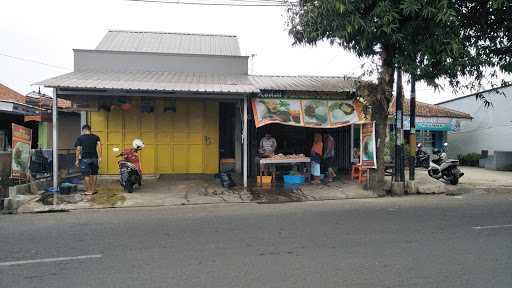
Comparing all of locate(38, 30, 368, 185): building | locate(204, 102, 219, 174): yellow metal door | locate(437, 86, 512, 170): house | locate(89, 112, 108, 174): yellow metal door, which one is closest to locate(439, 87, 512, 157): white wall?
locate(437, 86, 512, 170): house

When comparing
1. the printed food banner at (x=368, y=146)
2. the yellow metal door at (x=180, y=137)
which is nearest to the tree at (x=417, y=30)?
the printed food banner at (x=368, y=146)

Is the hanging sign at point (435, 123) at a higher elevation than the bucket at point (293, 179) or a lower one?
higher

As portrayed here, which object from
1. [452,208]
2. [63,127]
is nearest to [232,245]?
[452,208]

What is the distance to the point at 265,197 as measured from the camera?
1117 centimetres

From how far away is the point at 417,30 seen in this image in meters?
8.88

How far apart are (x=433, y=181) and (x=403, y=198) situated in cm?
215

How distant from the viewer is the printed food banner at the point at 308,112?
40.2 ft

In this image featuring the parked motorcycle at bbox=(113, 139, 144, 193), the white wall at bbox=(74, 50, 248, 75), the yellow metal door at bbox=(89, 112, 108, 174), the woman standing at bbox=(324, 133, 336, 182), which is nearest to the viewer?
the parked motorcycle at bbox=(113, 139, 144, 193)

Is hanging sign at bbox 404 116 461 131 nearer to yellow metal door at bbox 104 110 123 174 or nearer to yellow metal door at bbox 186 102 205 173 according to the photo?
yellow metal door at bbox 186 102 205 173

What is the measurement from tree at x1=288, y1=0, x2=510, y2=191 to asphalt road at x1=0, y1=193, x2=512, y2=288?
3.20 m

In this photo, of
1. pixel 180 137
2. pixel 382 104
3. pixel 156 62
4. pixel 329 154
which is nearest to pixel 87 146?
pixel 180 137

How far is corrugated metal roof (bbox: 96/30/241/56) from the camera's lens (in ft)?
53.2

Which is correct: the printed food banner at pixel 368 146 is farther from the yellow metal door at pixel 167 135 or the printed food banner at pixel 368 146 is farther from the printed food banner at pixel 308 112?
the yellow metal door at pixel 167 135

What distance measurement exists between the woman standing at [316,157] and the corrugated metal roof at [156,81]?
269cm
